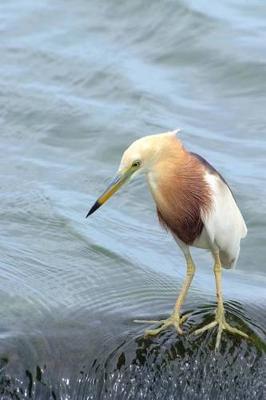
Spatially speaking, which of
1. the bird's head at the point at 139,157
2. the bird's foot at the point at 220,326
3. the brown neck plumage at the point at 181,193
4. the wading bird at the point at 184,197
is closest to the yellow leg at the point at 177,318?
the wading bird at the point at 184,197

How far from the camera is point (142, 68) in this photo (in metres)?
12.5

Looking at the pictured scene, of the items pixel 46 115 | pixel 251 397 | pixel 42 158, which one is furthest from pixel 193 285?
pixel 46 115

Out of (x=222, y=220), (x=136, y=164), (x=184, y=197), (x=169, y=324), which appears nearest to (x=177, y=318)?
(x=169, y=324)

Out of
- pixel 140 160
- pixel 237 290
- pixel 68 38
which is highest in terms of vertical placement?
pixel 140 160

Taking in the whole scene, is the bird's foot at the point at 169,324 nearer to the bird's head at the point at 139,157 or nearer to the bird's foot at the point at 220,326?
the bird's foot at the point at 220,326

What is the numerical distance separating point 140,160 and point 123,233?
3.02 metres

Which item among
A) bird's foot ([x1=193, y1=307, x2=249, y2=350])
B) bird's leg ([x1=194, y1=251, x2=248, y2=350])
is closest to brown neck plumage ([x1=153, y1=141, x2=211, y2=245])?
bird's leg ([x1=194, y1=251, x2=248, y2=350])

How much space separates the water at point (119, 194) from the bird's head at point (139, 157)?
982 millimetres

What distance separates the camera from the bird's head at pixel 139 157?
17.9 ft

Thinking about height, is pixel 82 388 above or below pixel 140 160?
below

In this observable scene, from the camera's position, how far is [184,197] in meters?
5.73

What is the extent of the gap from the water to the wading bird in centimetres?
29

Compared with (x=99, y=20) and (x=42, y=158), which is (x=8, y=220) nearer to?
(x=42, y=158)

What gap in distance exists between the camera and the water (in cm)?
588
